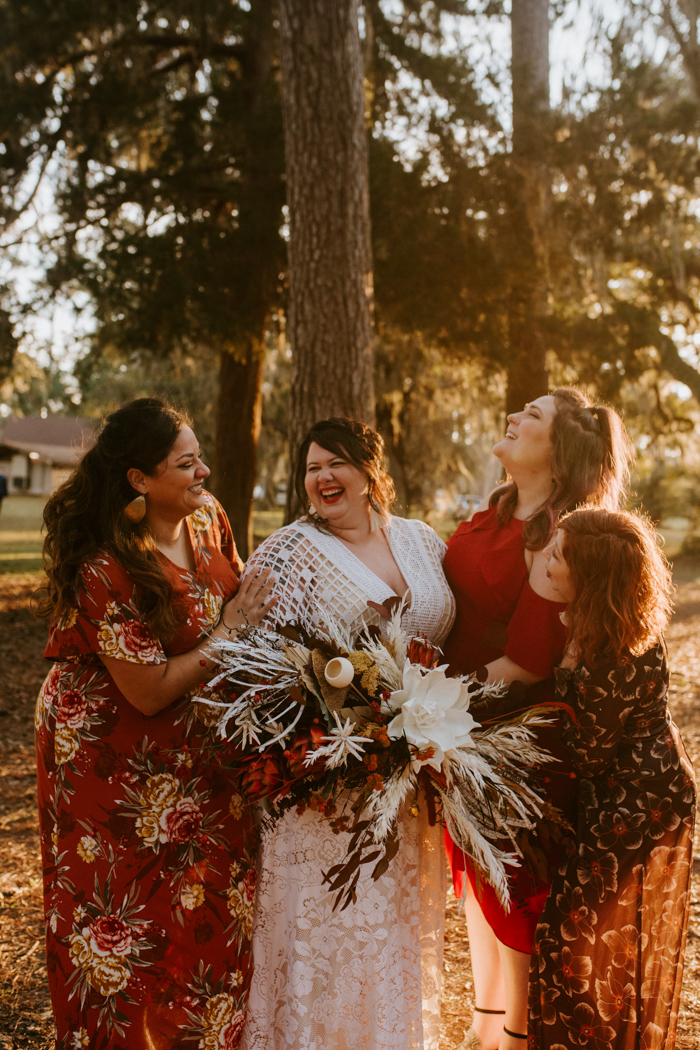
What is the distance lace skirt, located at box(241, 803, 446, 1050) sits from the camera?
234cm

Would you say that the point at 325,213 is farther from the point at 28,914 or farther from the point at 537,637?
the point at 28,914

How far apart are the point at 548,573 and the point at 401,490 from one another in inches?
353

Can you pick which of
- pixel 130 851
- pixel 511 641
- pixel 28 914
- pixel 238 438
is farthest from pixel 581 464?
pixel 238 438

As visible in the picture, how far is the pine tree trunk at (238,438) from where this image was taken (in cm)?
913

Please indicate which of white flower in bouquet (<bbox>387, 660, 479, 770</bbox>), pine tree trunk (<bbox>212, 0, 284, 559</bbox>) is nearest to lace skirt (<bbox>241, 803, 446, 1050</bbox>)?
white flower in bouquet (<bbox>387, 660, 479, 770</bbox>)

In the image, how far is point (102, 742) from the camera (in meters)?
2.37

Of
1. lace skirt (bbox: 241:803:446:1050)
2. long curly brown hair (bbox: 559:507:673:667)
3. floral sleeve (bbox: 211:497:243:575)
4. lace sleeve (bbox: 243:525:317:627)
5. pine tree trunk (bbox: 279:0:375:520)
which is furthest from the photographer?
pine tree trunk (bbox: 279:0:375:520)

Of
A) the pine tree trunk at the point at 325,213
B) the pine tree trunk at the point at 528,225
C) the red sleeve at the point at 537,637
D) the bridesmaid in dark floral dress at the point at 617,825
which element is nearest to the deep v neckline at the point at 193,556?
the red sleeve at the point at 537,637

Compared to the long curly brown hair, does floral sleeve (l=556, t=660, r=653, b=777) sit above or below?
below

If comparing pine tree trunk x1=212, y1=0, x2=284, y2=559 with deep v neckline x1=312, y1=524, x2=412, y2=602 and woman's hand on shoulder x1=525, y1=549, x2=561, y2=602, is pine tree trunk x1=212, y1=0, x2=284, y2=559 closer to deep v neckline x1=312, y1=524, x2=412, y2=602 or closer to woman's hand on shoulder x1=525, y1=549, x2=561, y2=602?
deep v neckline x1=312, y1=524, x2=412, y2=602

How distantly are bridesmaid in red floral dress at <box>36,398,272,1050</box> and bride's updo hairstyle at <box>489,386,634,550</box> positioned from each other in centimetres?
102

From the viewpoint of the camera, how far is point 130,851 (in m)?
2.35

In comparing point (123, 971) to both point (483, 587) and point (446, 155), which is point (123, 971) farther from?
point (446, 155)

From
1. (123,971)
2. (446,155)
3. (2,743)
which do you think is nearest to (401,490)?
(446,155)
